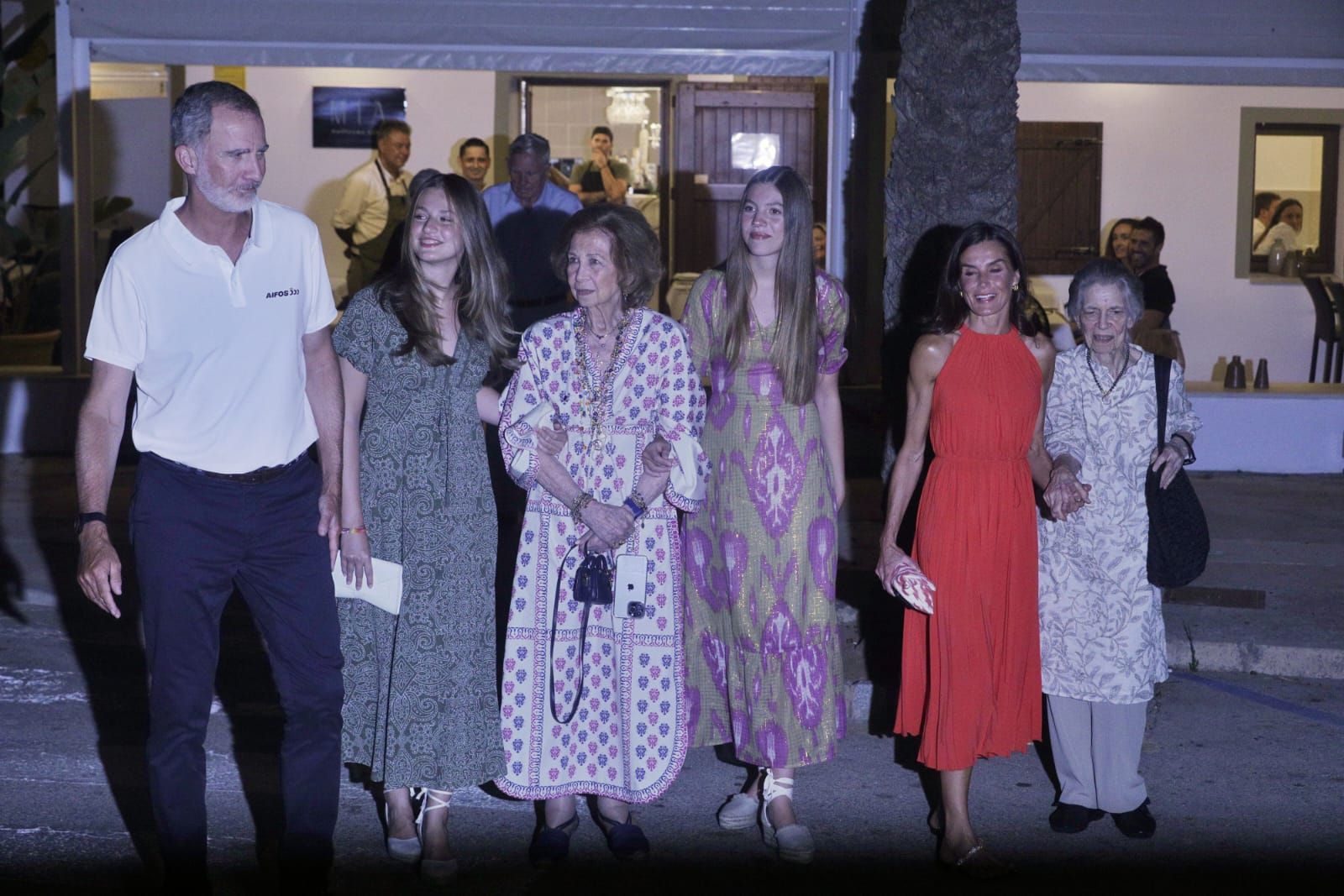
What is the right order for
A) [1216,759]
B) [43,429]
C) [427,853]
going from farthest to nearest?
[43,429] → [1216,759] → [427,853]

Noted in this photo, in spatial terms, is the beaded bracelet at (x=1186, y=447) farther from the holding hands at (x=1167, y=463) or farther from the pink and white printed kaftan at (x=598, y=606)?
the pink and white printed kaftan at (x=598, y=606)

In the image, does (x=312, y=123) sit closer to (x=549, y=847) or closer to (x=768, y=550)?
(x=768, y=550)

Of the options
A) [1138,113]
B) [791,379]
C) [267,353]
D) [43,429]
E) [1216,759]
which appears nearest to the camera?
[267,353]

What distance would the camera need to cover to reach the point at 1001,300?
15.6ft

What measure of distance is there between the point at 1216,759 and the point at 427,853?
3.04 metres

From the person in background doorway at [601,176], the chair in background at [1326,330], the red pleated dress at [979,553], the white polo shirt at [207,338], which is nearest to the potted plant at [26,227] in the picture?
the person in background doorway at [601,176]

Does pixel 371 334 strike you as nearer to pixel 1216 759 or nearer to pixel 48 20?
pixel 1216 759

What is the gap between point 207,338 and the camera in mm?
3975

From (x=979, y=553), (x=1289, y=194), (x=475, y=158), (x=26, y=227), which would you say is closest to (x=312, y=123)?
(x=475, y=158)

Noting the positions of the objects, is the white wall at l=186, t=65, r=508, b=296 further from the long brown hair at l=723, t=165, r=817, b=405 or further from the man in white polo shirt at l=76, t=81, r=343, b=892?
the man in white polo shirt at l=76, t=81, r=343, b=892

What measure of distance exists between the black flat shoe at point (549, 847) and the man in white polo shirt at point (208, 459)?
2.23 ft

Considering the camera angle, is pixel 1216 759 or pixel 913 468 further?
pixel 1216 759

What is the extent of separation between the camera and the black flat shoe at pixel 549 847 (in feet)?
15.2

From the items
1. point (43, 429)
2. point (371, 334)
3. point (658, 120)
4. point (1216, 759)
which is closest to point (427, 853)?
point (371, 334)
